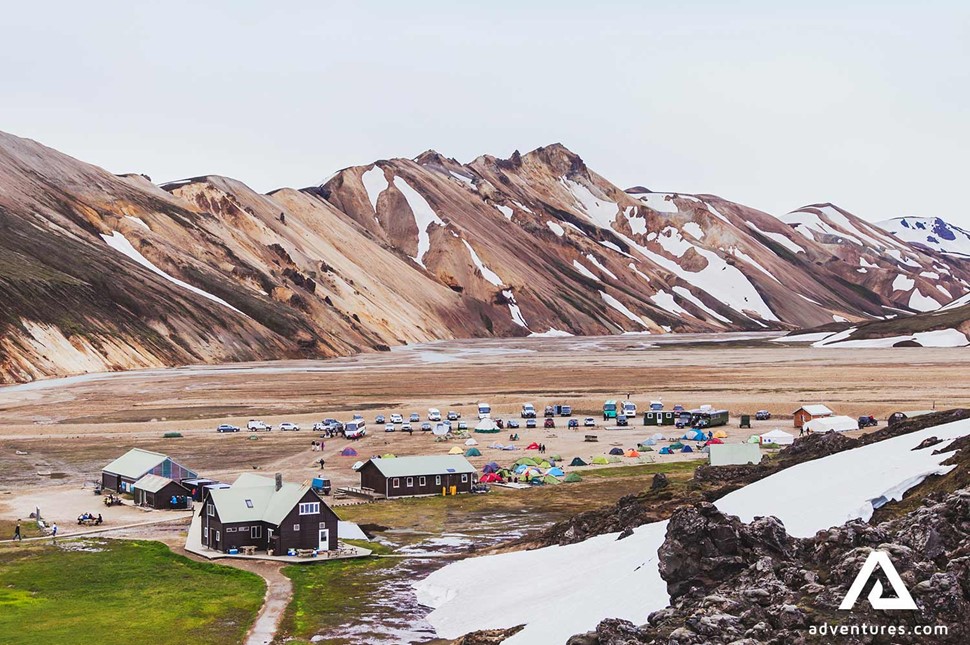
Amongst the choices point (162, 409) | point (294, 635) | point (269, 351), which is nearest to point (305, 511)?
point (294, 635)

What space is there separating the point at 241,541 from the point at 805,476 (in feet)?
86.4

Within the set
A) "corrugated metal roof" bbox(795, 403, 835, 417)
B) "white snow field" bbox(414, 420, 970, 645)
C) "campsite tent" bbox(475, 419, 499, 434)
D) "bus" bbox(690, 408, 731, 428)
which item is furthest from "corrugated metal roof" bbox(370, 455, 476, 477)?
"corrugated metal roof" bbox(795, 403, 835, 417)

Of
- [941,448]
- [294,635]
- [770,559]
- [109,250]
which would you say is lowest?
[294,635]

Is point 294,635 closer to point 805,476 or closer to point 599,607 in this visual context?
point 599,607

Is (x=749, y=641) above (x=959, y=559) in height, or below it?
below

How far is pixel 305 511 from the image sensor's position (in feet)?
164

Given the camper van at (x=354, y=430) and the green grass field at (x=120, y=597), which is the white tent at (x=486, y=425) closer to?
the camper van at (x=354, y=430)

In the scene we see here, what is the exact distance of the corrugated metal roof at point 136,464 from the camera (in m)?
65.3

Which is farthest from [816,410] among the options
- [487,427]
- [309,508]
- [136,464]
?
[136,464]

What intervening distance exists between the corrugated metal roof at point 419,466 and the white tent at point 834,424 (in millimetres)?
29985

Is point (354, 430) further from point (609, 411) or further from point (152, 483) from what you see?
point (152, 483)

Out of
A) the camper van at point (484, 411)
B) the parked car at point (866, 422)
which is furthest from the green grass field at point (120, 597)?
the parked car at point (866, 422)

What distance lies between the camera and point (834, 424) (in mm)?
82625

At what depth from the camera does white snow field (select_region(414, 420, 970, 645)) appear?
29922mm
